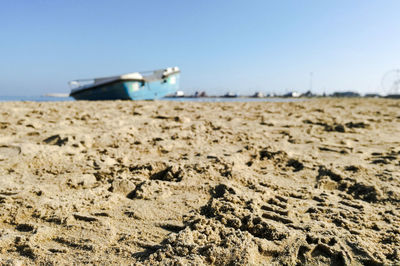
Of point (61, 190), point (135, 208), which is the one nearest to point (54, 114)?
point (61, 190)

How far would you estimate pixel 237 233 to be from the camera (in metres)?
1.22

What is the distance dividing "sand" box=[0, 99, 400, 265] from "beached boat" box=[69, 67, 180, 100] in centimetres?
860

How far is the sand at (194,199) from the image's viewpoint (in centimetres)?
113

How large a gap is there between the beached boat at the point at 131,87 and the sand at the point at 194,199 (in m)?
8.60

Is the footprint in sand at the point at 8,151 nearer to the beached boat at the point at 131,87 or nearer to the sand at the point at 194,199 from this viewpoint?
the sand at the point at 194,199

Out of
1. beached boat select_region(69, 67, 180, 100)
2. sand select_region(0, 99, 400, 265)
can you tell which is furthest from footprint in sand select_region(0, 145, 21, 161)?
beached boat select_region(69, 67, 180, 100)

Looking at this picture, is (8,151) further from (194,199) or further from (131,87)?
(131,87)

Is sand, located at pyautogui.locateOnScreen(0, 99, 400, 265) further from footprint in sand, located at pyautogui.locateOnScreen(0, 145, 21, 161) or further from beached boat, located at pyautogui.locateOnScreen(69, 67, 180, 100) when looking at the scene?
beached boat, located at pyautogui.locateOnScreen(69, 67, 180, 100)

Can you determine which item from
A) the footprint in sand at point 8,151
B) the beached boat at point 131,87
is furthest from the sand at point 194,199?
the beached boat at point 131,87

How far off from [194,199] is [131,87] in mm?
10634

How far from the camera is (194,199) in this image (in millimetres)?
1635

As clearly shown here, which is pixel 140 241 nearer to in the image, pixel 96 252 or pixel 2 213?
pixel 96 252

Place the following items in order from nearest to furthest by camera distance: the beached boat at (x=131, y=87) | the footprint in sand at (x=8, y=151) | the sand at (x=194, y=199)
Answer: the sand at (x=194, y=199)
the footprint in sand at (x=8, y=151)
the beached boat at (x=131, y=87)

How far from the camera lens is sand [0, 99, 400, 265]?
113 centimetres
